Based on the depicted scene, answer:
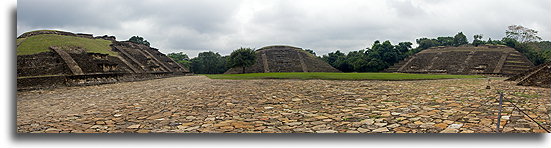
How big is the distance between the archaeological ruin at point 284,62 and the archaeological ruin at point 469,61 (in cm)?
1157

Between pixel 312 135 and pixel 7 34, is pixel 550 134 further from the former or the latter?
pixel 7 34

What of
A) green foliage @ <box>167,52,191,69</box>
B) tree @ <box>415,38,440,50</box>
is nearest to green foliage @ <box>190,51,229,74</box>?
green foliage @ <box>167,52,191,69</box>

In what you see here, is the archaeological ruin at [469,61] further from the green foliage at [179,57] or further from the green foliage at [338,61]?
the green foliage at [179,57]

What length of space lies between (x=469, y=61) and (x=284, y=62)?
26.7 meters

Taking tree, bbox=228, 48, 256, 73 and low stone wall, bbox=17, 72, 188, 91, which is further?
tree, bbox=228, 48, 256, 73

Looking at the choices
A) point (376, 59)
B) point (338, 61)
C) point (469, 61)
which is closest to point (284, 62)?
point (338, 61)

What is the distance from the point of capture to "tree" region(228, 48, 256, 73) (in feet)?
130

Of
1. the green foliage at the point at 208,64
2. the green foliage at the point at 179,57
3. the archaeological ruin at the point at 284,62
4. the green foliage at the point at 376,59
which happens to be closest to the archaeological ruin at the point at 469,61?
the green foliage at the point at 376,59

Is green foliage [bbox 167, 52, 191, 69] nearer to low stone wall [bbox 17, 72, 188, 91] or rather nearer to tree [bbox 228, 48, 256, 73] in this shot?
tree [bbox 228, 48, 256, 73]

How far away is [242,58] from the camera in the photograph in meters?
39.9

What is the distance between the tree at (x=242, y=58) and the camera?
3975 centimetres

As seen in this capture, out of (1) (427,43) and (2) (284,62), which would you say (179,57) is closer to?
(2) (284,62)

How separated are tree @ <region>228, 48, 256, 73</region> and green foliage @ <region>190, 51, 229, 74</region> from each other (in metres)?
14.0

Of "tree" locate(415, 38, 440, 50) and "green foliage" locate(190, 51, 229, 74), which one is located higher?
"tree" locate(415, 38, 440, 50)
